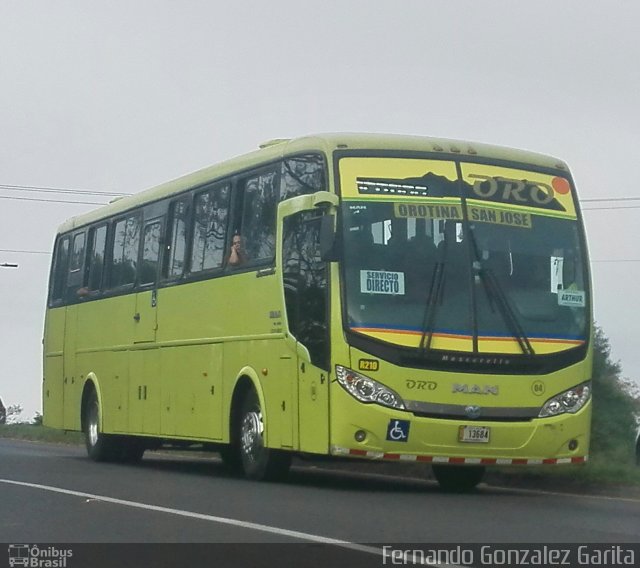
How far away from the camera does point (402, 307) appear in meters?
17.1

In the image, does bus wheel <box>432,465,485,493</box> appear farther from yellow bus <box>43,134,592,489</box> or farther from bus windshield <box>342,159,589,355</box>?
bus windshield <box>342,159,589,355</box>

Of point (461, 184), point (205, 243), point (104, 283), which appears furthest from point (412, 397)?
point (104, 283)

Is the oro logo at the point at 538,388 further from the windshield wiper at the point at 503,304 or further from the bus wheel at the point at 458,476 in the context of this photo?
the bus wheel at the point at 458,476

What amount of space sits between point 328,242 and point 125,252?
7867 millimetres

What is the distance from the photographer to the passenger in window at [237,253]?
1952 cm

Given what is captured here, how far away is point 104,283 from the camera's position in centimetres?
2531

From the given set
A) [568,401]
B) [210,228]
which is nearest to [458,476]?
[568,401]

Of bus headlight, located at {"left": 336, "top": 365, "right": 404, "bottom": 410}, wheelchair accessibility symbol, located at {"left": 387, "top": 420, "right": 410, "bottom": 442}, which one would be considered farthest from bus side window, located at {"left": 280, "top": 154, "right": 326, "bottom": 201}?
wheelchair accessibility symbol, located at {"left": 387, "top": 420, "right": 410, "bottom": 442}

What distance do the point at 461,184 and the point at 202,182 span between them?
14.7 ft

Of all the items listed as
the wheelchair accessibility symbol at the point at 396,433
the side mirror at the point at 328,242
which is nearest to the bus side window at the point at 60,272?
the side mirror at the point at 328,242

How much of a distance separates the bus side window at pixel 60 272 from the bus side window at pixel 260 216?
28.2ft

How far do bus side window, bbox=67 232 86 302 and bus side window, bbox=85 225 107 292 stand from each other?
1.30 feet
